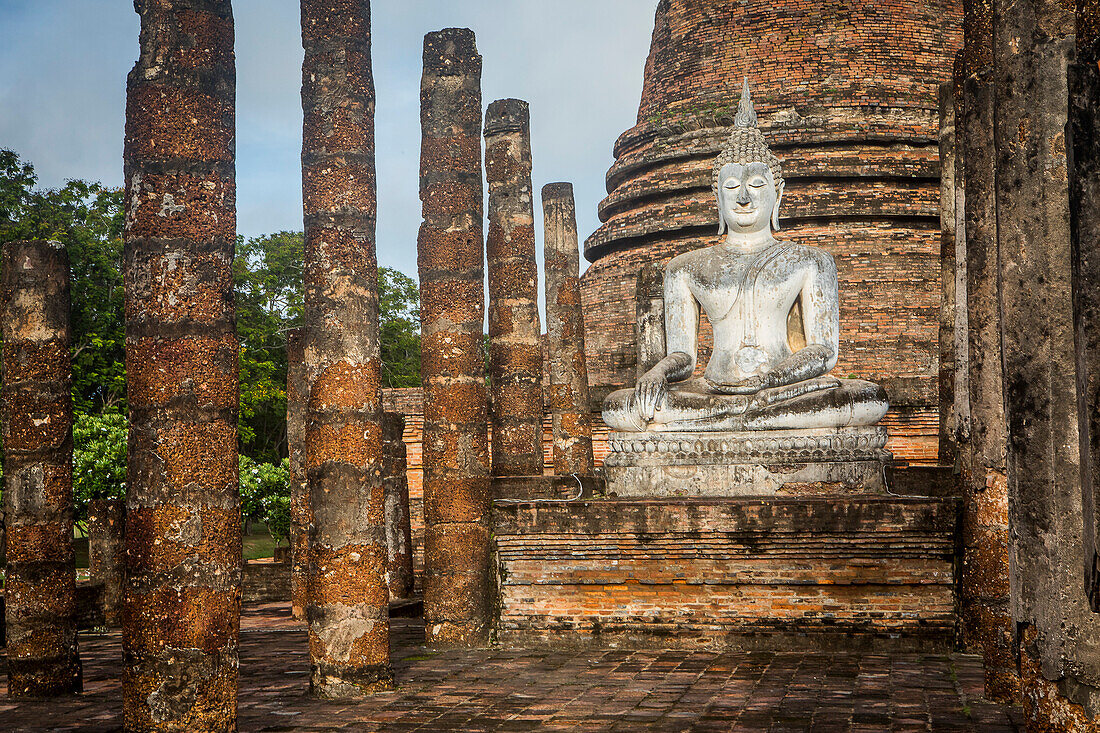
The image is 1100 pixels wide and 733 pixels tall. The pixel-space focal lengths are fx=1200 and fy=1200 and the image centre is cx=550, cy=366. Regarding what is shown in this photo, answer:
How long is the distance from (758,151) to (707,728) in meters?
6.85

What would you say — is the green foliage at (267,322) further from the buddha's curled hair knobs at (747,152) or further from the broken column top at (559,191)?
the buddha's curled hair knobs at (747,152)

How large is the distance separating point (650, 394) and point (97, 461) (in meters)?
9.98

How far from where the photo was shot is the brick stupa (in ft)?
53.4

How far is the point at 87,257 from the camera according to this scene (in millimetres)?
22391

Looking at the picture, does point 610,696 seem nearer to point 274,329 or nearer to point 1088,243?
point 1088,243

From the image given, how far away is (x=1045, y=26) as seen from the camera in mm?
4633

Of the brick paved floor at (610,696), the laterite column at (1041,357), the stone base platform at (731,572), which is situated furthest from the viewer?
the stone base platform at (731,572)

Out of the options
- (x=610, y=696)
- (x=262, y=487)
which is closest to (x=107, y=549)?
(x=262, y=487)

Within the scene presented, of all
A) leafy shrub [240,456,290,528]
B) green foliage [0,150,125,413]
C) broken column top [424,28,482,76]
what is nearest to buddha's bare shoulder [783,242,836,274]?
broken column top [424,28,482,76]

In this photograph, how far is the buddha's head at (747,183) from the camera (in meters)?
11.3

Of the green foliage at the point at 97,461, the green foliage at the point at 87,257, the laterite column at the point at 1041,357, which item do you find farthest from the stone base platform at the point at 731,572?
the green foliage at the point at 87,257

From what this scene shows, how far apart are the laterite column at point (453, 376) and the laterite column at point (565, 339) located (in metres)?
5.32

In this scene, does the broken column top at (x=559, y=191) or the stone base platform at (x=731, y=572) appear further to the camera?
the broken column top at (x=559, y=191)

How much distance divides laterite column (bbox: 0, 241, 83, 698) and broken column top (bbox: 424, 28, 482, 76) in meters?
3.28
